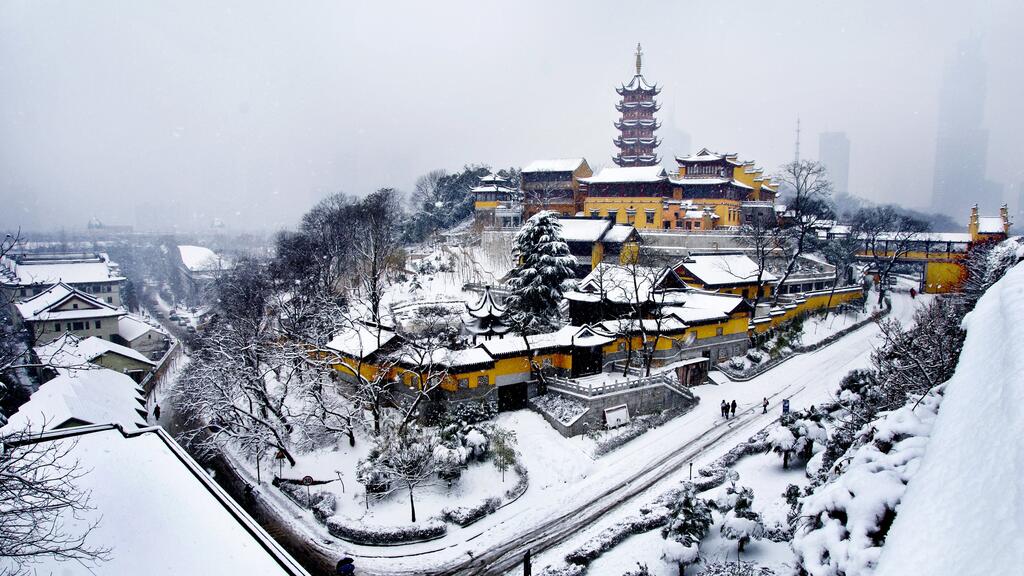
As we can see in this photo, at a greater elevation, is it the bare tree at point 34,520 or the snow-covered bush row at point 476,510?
the bare tree at point 34,520

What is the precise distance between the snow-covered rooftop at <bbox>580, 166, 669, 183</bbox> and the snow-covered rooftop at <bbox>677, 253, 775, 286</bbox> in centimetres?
1094

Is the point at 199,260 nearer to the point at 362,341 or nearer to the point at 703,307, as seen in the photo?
the point at 362,341

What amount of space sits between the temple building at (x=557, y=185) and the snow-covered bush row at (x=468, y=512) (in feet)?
114

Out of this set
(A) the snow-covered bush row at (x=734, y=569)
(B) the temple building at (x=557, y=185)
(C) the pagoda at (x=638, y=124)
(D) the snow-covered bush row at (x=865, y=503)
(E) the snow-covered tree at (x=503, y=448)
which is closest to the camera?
(D) the snow-covered bush row at (x=865, y=503)

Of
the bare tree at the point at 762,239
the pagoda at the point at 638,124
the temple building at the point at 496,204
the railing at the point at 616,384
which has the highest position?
the pagoda at the point at 638,124

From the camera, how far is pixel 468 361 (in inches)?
841

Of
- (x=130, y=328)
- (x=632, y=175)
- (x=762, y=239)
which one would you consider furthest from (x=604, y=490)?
(x=130, y=328)

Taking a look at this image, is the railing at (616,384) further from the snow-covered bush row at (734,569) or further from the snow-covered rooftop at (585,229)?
the snow-covered rooftop at (585,229)

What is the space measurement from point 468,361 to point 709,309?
45.0ft

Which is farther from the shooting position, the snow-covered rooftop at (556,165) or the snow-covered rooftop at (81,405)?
the snow-covered rooftop at (556,165)

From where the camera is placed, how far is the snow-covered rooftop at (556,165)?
49.0 m

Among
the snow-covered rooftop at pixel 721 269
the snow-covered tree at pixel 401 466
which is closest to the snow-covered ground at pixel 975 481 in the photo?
the snow-covered tree at pixel 401 466

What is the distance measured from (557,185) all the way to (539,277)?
25.3 m

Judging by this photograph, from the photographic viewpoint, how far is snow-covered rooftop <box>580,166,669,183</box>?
141 feet
